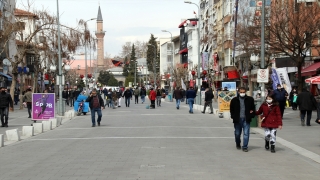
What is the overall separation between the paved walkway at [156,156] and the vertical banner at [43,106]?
387cm

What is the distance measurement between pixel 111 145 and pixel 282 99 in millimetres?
11833

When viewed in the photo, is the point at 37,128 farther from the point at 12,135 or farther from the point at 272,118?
the point at 272,118

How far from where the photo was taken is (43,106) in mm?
25031

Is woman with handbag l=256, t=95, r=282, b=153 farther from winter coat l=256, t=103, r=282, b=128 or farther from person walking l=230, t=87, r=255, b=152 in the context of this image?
person walking l=230, t=87, r=255, b=152

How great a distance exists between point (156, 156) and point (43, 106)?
502 inches

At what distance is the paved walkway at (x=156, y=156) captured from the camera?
10750mm

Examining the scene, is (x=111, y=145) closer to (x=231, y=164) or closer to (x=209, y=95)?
(x=231, y=164)

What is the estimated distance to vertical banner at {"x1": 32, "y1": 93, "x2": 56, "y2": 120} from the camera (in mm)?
24953

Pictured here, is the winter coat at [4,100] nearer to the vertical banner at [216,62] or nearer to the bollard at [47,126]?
the bollard at [47,126]

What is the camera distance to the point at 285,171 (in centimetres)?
1119

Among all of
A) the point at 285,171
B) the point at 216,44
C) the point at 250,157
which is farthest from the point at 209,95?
the point at 216,44

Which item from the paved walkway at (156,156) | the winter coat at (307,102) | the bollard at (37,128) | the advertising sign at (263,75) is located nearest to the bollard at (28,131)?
the paved walkway at (156,156)

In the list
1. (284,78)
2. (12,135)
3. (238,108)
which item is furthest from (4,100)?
(284,78)

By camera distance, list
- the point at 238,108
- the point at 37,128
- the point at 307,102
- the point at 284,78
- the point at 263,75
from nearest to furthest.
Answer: the point at 238,108 → the point at 37,128 → the point at 307,102 → the point at 263,75 → the point at 284,78
